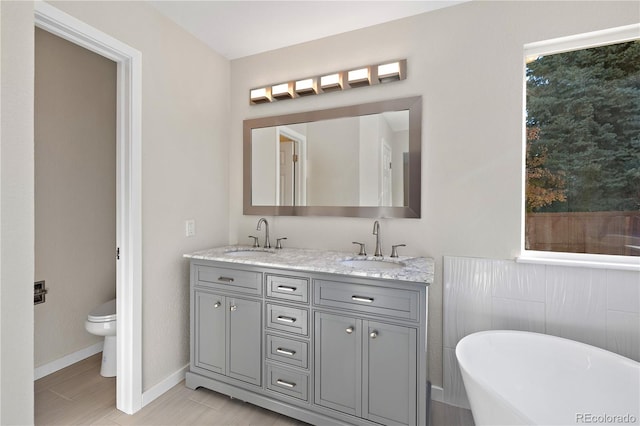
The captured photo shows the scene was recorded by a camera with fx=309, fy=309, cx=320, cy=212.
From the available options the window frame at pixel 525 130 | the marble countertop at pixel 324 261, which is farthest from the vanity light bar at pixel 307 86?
the window frame at pixel 525 130

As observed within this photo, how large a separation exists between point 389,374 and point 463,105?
5.38 feet

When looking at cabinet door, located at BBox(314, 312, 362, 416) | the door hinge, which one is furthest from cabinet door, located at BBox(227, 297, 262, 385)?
the door hinge

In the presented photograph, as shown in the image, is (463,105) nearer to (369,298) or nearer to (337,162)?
(337,162)

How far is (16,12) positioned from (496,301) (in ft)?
7.22

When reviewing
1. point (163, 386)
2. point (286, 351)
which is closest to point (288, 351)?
point (286, 351)

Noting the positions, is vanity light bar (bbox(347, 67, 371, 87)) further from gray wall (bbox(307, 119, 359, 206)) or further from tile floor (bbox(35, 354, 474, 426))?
tile floor (bbox(35, 354, 474, 426))

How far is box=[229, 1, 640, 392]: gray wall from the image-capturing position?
1813 mm

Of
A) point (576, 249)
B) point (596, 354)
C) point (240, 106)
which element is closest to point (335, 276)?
point (596, 354)

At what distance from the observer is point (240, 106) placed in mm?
2670

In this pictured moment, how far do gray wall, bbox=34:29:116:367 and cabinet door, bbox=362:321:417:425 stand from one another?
7.54 ft

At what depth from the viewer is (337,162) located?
7.63 feet

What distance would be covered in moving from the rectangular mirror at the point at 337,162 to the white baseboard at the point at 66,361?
5.60 feet

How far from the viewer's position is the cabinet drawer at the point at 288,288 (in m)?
1.76

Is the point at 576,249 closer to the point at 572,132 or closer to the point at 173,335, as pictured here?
the point at 572,132
